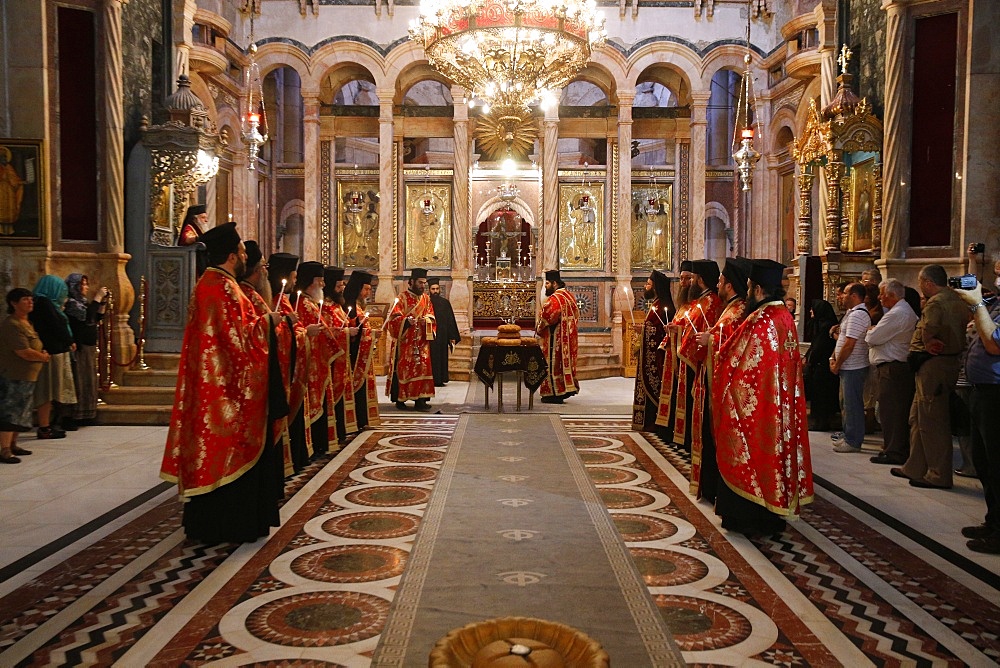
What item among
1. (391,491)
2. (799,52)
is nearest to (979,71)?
(799,52)

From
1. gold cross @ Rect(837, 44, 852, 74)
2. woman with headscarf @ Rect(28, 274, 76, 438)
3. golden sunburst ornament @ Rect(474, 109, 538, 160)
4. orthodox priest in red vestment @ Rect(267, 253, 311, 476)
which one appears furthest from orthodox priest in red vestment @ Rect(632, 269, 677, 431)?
golden sunburst ornament @ Rect(474, 109, 538, 160)

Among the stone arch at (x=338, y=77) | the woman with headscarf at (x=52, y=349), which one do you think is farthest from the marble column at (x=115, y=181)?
the stone arch at (x=338, y=77)

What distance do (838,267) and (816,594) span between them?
6.91 metres

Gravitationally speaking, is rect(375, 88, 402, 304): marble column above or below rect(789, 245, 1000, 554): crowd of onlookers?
above

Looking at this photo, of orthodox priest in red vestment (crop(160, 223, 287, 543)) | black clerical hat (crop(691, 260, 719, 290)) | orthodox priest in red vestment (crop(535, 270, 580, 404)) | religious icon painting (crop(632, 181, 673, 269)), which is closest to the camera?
orthodox priest in red vestment (crop(160, 223, 287, 543))

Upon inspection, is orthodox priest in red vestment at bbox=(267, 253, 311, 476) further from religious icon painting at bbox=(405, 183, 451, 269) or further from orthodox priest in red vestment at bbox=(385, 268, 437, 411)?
religious icon painting at bbox=(405, 183, 451, 269)

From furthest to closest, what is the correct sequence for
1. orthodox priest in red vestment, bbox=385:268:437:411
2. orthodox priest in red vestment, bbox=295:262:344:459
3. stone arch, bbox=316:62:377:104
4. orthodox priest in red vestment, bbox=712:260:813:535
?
stone arch, bbox=316:62:377:104, orthodox priest in red vestment, bbox=385:268:437:411, orthodox priest in red vestment, bbox=295:262:344:459, orthodox priest in red vestment, bbox=712:260:813:535

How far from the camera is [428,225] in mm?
17094

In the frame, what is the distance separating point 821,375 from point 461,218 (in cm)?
913

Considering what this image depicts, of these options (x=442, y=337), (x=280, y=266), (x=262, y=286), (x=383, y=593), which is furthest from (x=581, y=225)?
(x=383, y=593)

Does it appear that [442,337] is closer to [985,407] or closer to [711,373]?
[711,373]

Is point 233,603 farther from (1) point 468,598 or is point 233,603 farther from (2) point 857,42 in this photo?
(2) point 857,42

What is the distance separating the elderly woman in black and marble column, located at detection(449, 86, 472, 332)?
31.0ft

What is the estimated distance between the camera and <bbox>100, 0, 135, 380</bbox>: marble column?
9.61 metres
